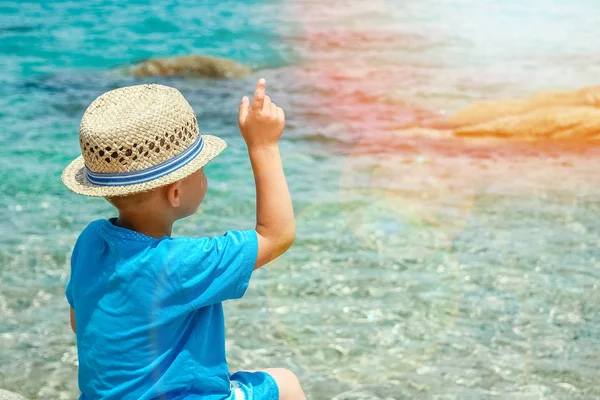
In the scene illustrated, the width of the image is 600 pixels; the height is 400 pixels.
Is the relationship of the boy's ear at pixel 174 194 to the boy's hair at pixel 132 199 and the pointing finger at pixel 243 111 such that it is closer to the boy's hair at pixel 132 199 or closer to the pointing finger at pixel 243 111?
the boy's hair at pixel 132 199

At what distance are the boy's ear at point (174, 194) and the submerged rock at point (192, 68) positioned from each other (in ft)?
32.3

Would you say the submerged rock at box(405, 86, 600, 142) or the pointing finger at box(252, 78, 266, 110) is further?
the submerged rock at box(405, 86, 600, 142)

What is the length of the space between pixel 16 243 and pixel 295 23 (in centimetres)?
1319

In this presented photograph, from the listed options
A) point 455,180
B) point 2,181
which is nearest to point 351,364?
point 455,180

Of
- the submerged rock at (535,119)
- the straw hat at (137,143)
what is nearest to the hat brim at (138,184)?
the straw hat at (137,143)

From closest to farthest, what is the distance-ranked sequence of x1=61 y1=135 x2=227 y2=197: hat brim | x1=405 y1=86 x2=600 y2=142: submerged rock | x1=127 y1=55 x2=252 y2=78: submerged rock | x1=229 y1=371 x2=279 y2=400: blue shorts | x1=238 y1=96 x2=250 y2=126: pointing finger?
x1=61 y1=135 x2=227 y2=197: hat brim → x1=238 y1=96 x2=250 y2=126: pointing finger → x1=229 y1=371 x2=279 y2=400: blue shorts → x1=405 y1=86 x2=600 y2=142: submerged rock → x1=127 y1=55 x2=252 y2=78: submerged rock

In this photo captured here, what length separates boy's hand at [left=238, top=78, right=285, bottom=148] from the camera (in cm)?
229

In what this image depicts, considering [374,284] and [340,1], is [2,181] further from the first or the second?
[340,1]

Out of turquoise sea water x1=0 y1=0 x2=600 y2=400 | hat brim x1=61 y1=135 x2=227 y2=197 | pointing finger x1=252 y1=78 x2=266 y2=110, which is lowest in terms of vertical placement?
turquoise sea water x1=0 y1=0 x2=600 y2=400

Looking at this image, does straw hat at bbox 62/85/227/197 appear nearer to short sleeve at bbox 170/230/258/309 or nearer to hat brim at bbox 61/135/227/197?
hat brim at bbox 61/135/227/197

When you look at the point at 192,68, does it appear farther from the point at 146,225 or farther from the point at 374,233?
the point at 146,225

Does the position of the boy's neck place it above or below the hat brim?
below

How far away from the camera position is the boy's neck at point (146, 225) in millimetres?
2342

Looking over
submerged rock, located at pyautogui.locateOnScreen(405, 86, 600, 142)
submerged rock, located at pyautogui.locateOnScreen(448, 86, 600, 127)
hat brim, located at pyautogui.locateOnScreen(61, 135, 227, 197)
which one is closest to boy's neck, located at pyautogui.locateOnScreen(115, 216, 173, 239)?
hat brim, located at pyautogui.locateOnScreen(61, 135, 227, 197)
